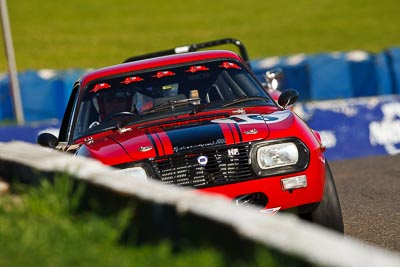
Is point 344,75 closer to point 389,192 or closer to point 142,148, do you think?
point 389,192

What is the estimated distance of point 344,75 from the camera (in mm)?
22234

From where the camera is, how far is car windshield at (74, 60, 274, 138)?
8344 mm

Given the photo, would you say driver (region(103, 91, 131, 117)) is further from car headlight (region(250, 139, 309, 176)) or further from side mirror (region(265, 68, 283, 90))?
side mirror (region(265, 68, 283, 90))

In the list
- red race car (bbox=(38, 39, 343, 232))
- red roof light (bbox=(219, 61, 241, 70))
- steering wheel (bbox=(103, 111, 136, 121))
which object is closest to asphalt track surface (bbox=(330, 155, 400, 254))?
red race car (bbox=(38, 39, 343, 232))

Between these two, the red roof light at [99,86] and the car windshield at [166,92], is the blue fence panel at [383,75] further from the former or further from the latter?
the red roof light at [99,86]

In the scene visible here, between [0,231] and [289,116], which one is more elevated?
[0,231]

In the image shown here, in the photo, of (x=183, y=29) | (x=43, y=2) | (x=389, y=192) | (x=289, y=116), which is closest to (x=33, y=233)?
(x=289, y=116)

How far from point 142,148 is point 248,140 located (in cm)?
70

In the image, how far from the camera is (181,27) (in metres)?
44.6

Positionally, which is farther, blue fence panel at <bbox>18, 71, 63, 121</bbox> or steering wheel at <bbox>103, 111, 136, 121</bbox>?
blue fence panel at <bbox>18, 71, 63, 121</bbox>

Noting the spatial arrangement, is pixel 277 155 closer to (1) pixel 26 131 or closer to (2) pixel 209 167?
(2) pixel 209 167

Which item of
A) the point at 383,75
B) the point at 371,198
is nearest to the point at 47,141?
the point at 371,198

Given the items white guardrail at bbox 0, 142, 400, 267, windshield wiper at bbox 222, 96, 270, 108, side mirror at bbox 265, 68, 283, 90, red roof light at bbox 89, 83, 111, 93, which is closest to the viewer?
white guardrail at bbox 0, 142, 400, 267

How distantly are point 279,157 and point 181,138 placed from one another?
66 centimetres
